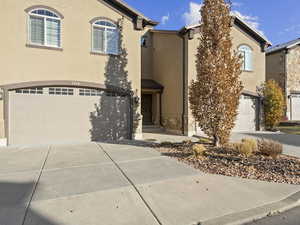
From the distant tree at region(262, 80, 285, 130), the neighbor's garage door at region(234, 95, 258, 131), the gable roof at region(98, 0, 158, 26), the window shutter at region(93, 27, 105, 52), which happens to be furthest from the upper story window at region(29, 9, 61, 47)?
the distant tree at region(262, 80, 285, 130)

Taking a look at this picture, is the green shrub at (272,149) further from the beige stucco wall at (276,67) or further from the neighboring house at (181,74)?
the beige stucco wall at (276,67)

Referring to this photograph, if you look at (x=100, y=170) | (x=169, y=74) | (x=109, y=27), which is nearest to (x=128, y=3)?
(x=109, y=27)

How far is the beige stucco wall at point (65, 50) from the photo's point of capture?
928 centimetres

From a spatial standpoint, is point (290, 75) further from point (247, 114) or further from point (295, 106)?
point (247, 114)

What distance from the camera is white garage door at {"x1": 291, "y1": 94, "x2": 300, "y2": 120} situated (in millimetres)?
19141

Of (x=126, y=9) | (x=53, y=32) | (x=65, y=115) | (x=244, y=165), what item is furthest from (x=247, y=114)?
(x=53, y=32)

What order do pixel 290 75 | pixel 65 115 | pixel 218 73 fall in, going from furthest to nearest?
pixel 290 75, pixel 65 115, pixel 218 73

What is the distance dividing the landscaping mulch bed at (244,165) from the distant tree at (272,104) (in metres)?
8.23

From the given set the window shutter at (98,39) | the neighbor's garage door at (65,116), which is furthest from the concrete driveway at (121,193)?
the window shutter at (98,39)

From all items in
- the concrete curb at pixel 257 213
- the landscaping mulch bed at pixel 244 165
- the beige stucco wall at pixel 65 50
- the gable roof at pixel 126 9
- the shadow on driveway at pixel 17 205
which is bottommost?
the concrete curb at pixel 257 213

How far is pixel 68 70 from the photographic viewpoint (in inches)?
404

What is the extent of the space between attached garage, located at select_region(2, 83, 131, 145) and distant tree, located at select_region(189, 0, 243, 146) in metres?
4.76

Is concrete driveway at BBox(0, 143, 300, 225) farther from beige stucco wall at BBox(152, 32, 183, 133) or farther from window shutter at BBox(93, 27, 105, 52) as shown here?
beige stucco wall at BBox(152, 32, 183, 133)

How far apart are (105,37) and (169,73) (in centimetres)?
535
